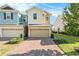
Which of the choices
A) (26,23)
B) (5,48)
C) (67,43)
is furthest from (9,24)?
(67,43)

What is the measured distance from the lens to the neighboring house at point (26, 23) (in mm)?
9023

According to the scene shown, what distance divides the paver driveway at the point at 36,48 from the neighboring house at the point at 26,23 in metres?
0.19

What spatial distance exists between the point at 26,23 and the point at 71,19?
1.04m

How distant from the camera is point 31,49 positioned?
29.2 ft

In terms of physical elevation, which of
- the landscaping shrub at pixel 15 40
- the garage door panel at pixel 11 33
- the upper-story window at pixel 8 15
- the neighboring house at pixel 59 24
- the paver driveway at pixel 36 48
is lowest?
the paver driveway at pixel 36 48

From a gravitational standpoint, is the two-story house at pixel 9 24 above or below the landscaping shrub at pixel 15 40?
above

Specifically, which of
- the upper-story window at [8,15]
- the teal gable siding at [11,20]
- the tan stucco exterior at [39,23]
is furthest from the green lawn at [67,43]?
the upper-story window at [8,15]

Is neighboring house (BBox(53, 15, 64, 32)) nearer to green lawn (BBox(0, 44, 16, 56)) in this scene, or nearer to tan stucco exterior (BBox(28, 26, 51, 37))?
tan stucco exterior (BBox(28, 26, 51, 37))

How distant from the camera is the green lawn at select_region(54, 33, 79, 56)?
887 cm

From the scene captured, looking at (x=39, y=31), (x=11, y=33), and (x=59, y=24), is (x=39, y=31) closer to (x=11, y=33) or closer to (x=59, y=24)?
(x=59, y=24)

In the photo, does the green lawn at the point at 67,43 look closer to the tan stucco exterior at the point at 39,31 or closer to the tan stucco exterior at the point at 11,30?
the tan stucco exterior at the point at 39,31

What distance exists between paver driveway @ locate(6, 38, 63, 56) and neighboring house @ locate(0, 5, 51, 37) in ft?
0.62

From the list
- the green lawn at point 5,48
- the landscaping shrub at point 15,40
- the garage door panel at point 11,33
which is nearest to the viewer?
the green lawn at point 5,48

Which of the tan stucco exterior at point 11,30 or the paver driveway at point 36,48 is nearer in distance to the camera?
the paver driveway at point 36,48
